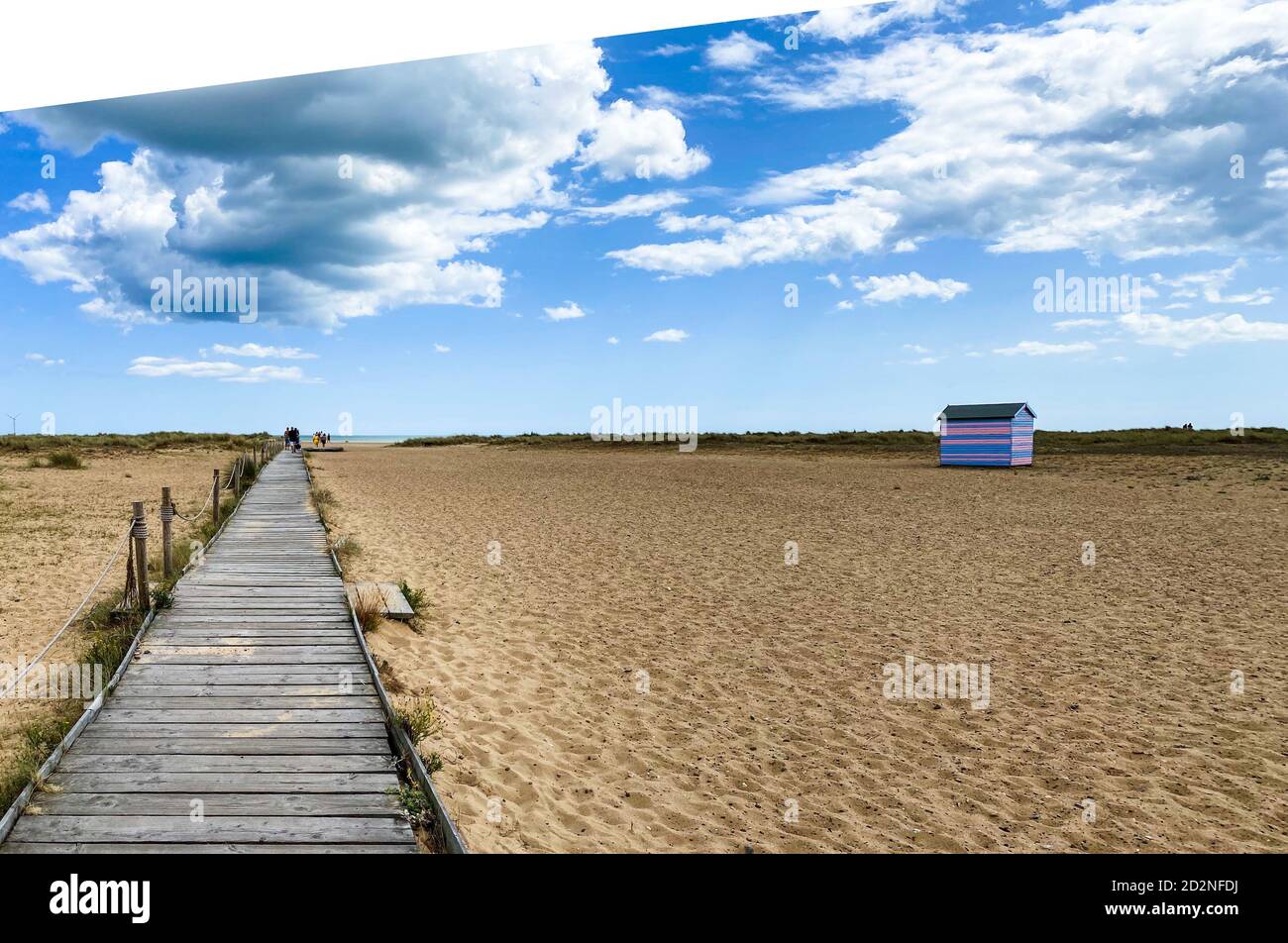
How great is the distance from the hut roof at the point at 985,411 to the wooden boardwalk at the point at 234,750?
1055 inches

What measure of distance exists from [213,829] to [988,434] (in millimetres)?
29946

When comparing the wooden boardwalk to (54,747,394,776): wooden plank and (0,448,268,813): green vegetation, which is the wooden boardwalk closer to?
(54,747,394,776): wooden plank

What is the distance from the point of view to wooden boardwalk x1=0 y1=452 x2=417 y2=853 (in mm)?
3676

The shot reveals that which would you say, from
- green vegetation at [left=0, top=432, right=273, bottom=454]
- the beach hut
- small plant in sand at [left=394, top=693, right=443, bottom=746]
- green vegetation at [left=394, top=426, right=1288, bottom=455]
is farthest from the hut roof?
green vegetation at [left=0, top=432, right=273, bottom=454]

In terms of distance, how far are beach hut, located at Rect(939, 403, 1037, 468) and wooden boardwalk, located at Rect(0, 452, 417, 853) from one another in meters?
26.8

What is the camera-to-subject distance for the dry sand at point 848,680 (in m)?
4.54

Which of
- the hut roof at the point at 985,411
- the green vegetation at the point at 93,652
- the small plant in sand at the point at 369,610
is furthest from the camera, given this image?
the hut roof at the point at 985,411

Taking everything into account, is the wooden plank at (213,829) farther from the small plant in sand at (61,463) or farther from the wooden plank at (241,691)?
the small plant in sand at (61,463)

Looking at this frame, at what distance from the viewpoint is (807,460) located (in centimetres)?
3784
